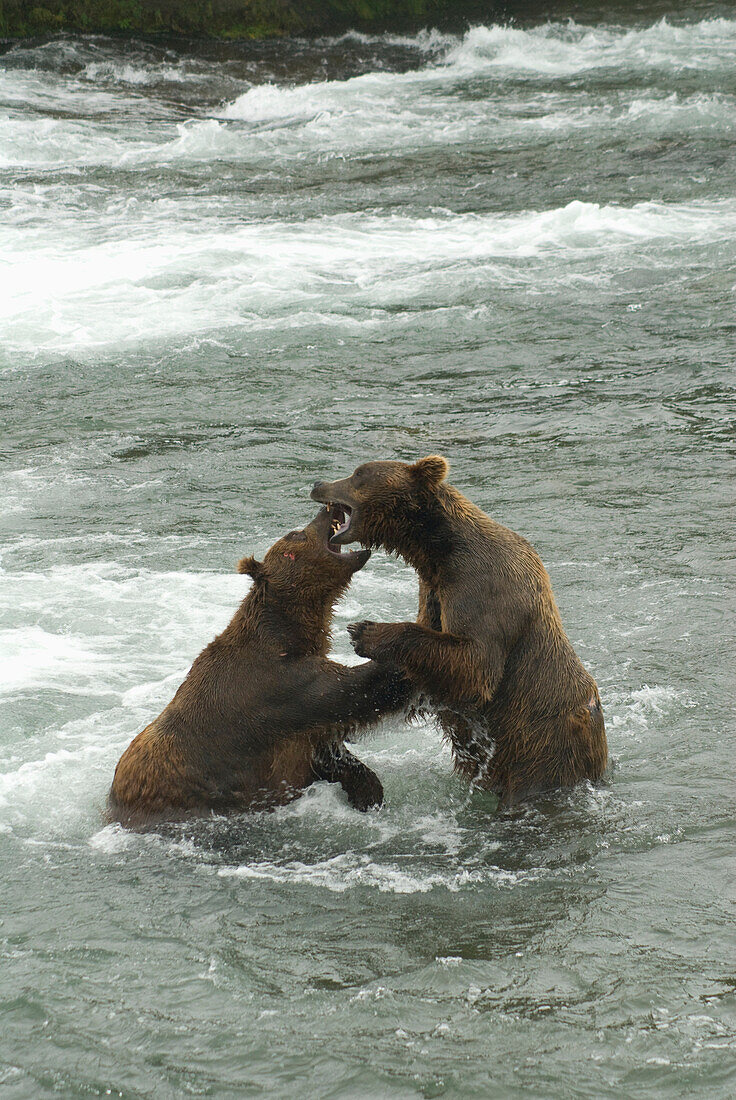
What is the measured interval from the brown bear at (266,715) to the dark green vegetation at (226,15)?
2209 cm

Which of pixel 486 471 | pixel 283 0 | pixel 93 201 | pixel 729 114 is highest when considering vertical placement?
pixel 283 0

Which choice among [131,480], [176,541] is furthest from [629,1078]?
[131,480]

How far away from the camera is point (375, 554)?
7.83 metres

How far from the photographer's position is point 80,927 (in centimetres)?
427

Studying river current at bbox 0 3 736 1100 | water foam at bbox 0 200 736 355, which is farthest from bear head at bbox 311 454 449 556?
water foam at bbox 0 200 736 355

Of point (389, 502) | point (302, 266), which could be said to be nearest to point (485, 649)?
point (389, 502)

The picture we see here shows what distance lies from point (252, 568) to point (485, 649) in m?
1.10

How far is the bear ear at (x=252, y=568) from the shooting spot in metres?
5.25

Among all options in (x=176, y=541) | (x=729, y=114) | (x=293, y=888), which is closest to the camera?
(x=293, y=888)

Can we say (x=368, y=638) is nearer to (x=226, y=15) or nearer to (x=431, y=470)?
(x=431, y=470)

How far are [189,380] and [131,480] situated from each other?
2.09m

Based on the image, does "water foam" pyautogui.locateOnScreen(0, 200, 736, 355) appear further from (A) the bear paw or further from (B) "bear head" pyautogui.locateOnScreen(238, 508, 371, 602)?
(A) the bear paw

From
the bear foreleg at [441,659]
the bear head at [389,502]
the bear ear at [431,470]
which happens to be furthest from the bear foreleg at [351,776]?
the bear ear at [431,470]

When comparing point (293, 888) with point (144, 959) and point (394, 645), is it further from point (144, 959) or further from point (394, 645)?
point (394, 645)
